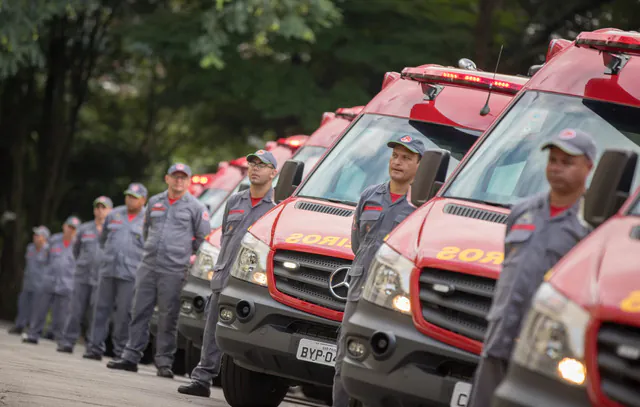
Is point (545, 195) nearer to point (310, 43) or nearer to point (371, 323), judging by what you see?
point (371, 323)

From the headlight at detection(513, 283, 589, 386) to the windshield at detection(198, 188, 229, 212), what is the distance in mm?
11854

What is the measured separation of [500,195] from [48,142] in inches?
899

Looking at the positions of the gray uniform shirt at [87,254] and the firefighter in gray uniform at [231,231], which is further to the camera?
the gray uniform shirt at [87,254]

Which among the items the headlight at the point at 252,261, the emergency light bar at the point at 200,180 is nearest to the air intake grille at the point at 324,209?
the headlight at the point at 252,261

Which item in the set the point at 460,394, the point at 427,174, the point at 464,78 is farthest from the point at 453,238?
the point at 464,78

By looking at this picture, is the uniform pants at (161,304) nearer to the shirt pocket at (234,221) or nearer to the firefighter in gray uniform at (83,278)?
the shirt pocket at (234,221)

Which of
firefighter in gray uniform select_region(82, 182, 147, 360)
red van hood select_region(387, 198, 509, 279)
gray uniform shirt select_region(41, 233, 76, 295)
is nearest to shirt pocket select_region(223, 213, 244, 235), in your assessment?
red van hood select_region(387, 198, 509, 279)

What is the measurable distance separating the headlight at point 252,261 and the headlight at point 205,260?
2885 millimetres

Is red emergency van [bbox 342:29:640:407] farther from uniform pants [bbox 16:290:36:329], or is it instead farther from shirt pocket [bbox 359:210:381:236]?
uniform pants [bbox 16:290:36:329]

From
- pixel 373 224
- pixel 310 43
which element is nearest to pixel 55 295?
pixel 310 43

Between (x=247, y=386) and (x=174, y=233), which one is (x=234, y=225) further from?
(x=174, y=233)

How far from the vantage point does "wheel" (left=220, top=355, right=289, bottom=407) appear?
1136 centimetres

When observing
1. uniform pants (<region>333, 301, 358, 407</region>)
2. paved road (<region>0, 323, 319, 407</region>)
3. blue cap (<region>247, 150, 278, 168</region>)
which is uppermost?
blue cap (<region>247, 150, 278, 168</region>)

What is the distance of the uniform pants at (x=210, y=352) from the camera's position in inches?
487
